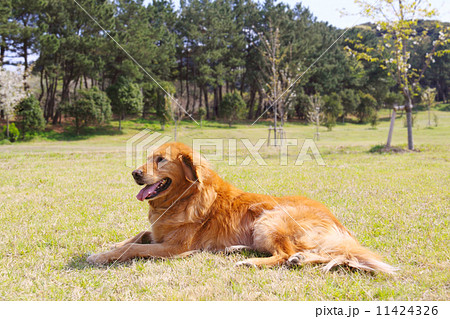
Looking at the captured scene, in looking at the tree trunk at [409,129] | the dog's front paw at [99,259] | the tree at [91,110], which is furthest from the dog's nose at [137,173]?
the tree at [91,110]

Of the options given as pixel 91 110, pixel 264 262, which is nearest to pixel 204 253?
pixel 264 262

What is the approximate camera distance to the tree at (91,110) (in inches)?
1034

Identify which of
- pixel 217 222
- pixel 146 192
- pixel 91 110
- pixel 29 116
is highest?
pixel 91 110

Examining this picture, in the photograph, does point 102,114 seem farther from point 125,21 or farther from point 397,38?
point 397,38

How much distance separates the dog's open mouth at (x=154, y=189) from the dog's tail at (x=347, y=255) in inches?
72.2

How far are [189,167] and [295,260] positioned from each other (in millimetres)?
1535

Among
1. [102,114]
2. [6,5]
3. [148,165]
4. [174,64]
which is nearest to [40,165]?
[148,165]

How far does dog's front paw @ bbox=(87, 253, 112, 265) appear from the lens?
3.74 m

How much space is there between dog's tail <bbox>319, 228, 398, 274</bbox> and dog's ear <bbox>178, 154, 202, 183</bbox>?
61.7 inches

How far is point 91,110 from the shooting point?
2764 centimetres

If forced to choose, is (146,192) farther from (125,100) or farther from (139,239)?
(125,100)

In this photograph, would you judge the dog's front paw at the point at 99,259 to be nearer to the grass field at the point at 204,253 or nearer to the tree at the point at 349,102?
the grass field at the point at 204,253

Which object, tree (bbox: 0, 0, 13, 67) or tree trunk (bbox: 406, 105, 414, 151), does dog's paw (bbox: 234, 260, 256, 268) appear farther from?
tree (bbox: 0, 0, 13, 67)

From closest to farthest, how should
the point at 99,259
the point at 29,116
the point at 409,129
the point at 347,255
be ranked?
the point at 347,255 < the point at 99,259 < the point at 409,129 < the point at 29,116
